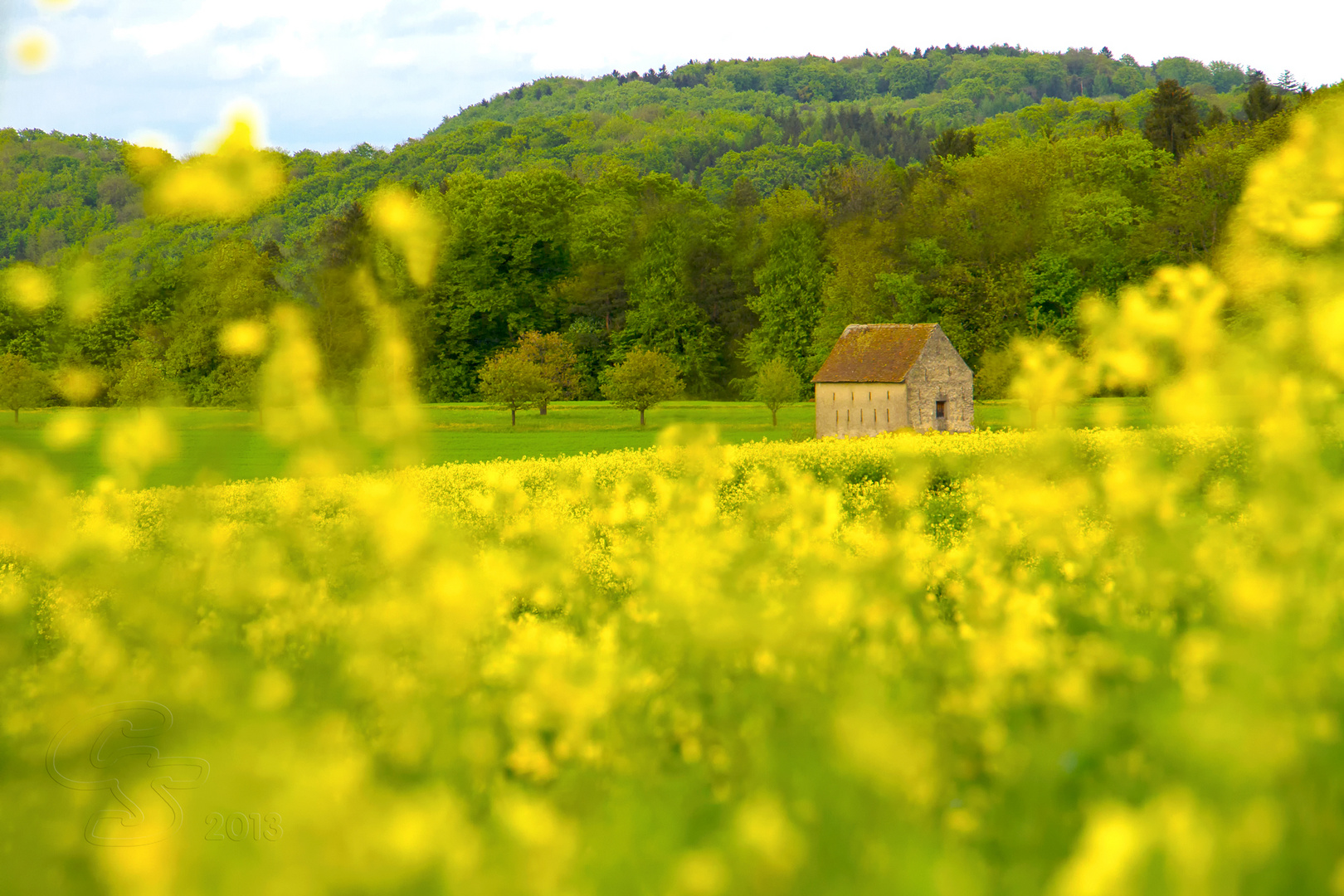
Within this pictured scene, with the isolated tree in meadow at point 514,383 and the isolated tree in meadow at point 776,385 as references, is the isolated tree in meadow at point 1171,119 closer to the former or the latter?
the isolated tree in meadow at point 776,385

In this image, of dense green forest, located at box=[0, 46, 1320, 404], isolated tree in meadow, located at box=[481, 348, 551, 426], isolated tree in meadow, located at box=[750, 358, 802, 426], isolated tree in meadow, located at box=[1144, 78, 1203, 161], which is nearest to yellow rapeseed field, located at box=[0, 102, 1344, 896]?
dense green forest, located at box=[0, 46, 1320, 404]

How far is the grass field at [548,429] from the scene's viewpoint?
94.3 feet

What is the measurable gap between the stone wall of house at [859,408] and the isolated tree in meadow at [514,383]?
14177 millimetres

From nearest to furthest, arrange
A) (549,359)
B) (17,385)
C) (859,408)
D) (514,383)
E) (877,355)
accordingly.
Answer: (17,385) < (859,408) < (877,355) < (514,383) < (549,359)

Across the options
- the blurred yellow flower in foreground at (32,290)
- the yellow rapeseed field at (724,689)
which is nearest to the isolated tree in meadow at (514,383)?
the yellow rapeseed field at (724,689)

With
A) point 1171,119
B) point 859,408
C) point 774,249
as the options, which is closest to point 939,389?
point 859,408

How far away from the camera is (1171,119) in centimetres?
6241

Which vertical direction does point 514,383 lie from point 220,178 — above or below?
below

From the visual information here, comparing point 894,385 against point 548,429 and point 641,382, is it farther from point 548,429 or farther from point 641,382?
point 548,429

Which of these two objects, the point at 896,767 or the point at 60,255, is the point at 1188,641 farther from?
the point at 60,255

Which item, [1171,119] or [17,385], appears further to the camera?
[1171,119]

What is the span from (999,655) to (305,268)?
38.0 metres

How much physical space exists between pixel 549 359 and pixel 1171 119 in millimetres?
37932

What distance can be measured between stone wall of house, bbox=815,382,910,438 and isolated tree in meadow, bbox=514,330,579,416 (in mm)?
14470
